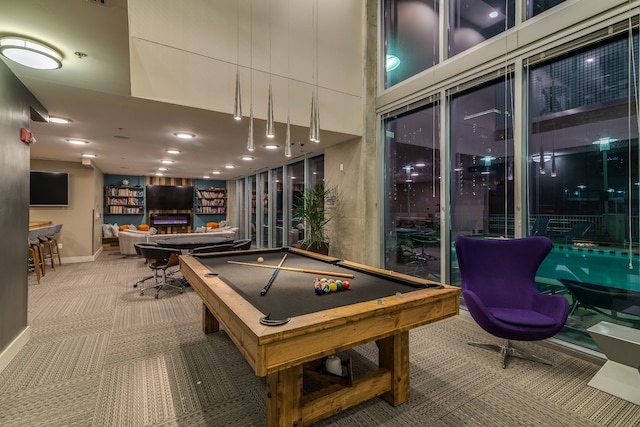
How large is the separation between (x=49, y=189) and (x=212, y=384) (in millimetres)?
7671

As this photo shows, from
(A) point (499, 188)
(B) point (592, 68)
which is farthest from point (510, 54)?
(A) point (499, 188)

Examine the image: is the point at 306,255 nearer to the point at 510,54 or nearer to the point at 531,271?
the point at 531,271

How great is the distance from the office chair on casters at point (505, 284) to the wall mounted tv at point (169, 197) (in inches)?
430

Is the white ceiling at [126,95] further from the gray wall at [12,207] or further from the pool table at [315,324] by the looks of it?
the pool table at [315,324]

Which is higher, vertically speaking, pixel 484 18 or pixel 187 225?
pixel 484 18

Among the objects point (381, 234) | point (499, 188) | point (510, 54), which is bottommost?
point (381, 234)

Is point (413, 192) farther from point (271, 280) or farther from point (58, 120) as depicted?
point (58, 120)

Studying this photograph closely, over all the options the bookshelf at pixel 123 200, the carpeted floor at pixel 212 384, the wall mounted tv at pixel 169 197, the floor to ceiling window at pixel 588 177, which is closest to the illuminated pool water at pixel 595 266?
the floor to ceiling window at pixel 588 177

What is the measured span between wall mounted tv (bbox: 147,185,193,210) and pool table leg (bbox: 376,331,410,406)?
36.7ft

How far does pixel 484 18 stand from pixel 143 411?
5.28 m

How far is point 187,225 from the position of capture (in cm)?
1189

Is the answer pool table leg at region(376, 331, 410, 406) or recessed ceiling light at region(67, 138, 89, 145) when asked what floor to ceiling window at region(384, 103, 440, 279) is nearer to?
pool table leg at region(376, 331, 410, 406)

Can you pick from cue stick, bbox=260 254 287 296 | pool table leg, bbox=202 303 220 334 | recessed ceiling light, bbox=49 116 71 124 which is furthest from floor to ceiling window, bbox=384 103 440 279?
recessed ceiling light, bbox=49 116 71 124

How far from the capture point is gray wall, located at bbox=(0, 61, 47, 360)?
8.27 feet
